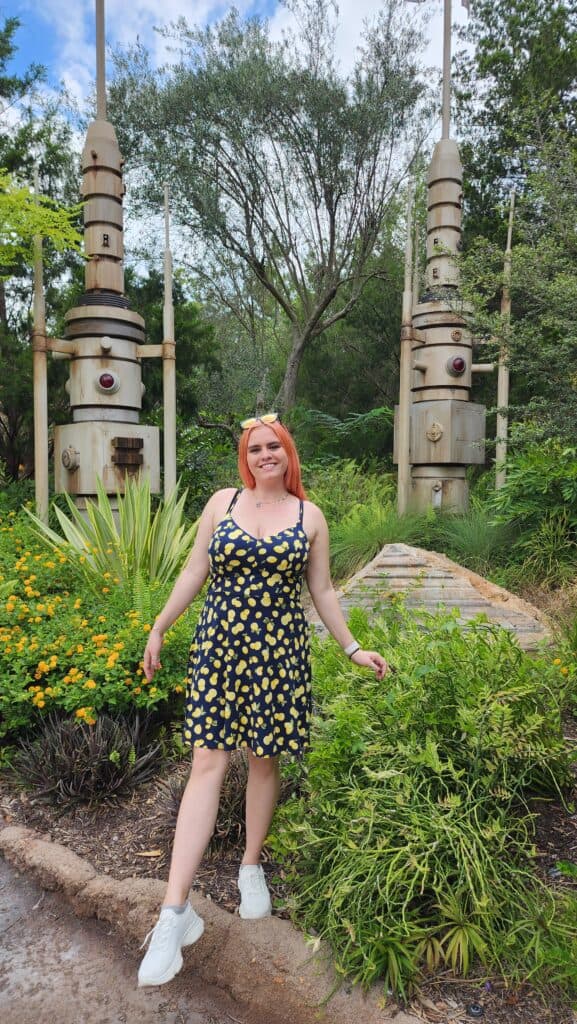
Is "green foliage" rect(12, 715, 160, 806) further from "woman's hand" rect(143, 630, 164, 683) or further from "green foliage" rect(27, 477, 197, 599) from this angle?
"green foliage" rect(27, 477, 197, 599)

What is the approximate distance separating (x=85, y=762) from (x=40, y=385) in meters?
4.39

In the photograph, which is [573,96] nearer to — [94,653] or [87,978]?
[94,653]

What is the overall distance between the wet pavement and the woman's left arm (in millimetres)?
1033

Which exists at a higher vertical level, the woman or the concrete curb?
the woman

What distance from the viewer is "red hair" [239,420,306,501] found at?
2168 millimetres

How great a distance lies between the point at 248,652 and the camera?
2.03 metres

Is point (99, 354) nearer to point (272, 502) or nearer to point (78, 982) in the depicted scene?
point (272, 502)

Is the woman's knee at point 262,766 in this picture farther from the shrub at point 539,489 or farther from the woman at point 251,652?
the shrub at point 539,489

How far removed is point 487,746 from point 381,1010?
0.73m

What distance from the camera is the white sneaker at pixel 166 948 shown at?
1768 millimetres

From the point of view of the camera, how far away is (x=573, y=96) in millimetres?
10180

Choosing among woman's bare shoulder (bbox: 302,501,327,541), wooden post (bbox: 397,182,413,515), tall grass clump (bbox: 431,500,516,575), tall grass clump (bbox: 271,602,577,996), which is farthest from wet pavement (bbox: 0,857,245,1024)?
wooden post (bbox: 397,182,413,515)

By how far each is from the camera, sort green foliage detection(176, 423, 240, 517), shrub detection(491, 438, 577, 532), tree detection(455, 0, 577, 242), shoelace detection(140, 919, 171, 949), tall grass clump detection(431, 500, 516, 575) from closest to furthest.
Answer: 1. shoelace detection(140, 919, 171, 949)
2. shrub detection(491, 438, 577, 532)
3. tall grass clump detection(431, 500, 516, 575)
4. green foliage detection(176, 423, 240, 517)
5. tree detection(455, 0, 577, 242)

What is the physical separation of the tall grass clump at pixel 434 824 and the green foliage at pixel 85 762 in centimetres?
87
